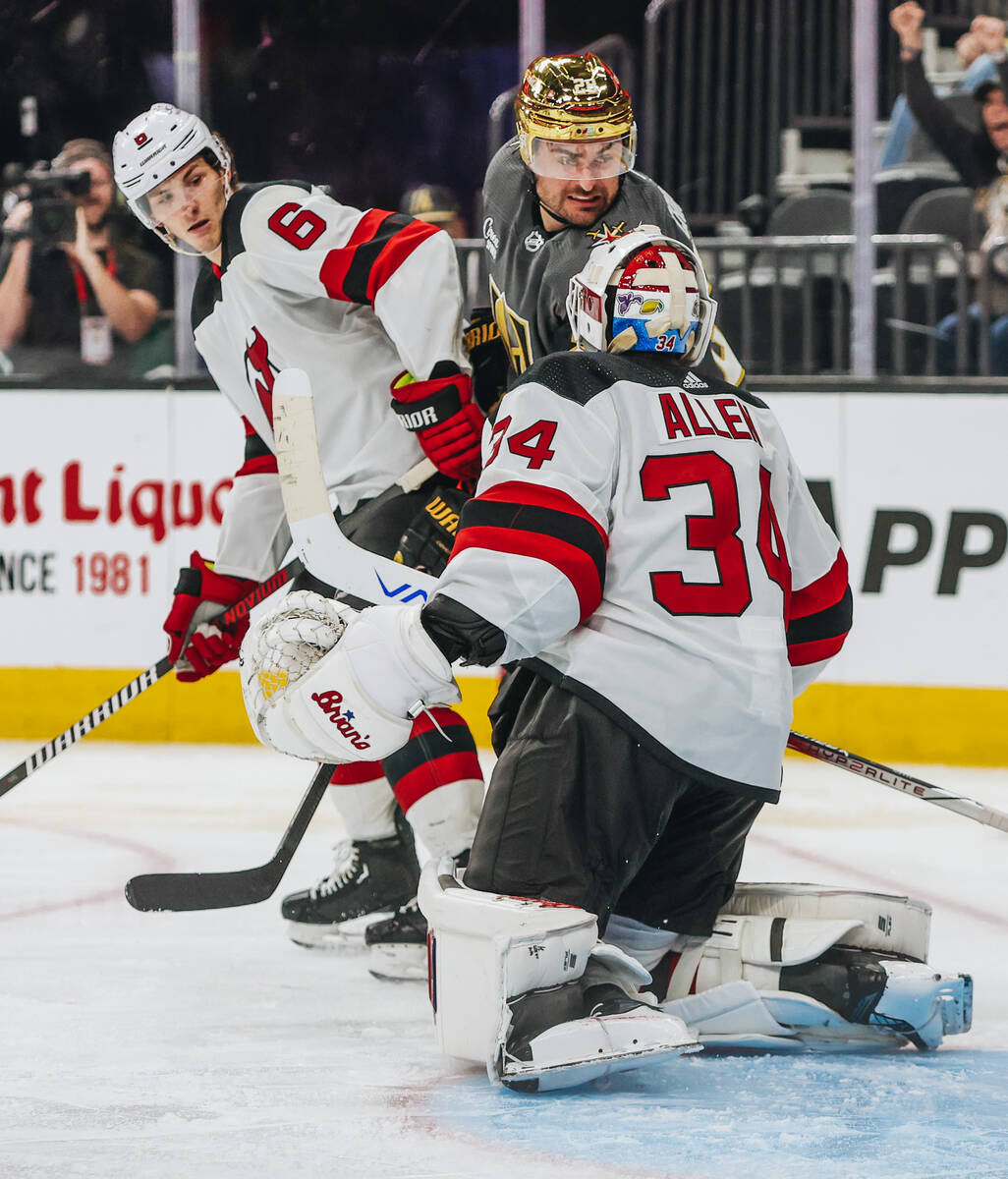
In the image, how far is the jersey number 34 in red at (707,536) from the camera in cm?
179

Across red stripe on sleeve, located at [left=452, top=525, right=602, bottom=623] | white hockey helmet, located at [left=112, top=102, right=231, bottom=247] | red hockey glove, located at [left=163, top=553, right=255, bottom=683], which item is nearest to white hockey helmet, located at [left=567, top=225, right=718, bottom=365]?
red stripe on sleeve, located at [left=452, top=525, right=602, bottom=623]

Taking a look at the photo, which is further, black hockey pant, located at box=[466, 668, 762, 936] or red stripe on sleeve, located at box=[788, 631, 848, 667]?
red stripe on sleeve, located at box=[788, 631, 848, 667]

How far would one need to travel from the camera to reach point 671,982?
78.7 inches

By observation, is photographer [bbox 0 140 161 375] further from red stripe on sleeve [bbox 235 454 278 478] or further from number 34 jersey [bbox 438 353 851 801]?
number 34 jersey [bbox 438 353 851 801]

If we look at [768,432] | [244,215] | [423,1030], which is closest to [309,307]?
[244,215]

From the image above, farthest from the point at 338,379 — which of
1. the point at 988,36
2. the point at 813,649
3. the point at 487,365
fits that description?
the point at 988,36

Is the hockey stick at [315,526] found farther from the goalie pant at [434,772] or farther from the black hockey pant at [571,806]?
the black hockey pant at [571,806]

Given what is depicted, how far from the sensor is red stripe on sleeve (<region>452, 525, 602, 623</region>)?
170 centimetres

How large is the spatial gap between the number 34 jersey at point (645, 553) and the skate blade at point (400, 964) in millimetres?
626

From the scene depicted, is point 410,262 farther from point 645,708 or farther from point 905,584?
point 905,584

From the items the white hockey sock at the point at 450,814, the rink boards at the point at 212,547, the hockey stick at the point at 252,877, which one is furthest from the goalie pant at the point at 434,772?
the rink boards at the point at 212,547

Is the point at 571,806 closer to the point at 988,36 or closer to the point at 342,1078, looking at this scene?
the point at 342,1078

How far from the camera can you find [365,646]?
5.65 ft

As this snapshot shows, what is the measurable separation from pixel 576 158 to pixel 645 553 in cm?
76
